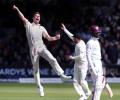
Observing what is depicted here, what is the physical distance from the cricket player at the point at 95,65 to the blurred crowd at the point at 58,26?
55.1ft

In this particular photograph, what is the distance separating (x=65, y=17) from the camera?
42.8 m

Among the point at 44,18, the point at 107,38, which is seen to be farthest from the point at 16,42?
the point at 107,38

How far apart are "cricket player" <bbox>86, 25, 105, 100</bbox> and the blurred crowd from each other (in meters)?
16.8

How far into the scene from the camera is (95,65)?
20.3m

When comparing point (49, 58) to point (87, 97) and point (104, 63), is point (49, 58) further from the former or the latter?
point (104, 63)

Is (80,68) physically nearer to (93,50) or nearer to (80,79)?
(80,79)

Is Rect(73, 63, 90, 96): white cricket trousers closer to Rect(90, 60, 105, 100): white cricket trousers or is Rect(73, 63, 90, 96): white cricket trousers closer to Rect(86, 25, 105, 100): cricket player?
Rect(86, 25, 105, 100): cricket player

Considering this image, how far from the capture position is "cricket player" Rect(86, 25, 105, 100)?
66.0 feet

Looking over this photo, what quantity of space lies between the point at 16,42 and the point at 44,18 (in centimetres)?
250

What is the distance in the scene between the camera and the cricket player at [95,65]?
2011cm

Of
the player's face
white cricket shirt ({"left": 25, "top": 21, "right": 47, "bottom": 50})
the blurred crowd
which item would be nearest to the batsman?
the player's face

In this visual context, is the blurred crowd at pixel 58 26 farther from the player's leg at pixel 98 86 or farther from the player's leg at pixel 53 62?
the player's leg at pixel 98 86

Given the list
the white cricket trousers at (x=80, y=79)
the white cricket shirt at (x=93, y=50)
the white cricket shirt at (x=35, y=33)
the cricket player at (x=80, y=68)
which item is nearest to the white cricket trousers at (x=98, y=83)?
the white cricket shirt at (x=93, y=50)

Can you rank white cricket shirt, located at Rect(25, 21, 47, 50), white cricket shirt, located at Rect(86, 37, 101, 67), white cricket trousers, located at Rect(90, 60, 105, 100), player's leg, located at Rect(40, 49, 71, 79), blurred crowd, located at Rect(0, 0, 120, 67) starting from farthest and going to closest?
1. blurred crowd, located at Rect(0, 0, 120, 67)
2. white cricket shirt, located at Rect(25, 21, 47, 50)
3. player's leg, located at Rect(40, 49, 71, 79)
4. white cricket shirt, located at Rect(86, 37, 101, 67)
5. white cricket trousers, located at Rect(90, 60, 105, 100)
